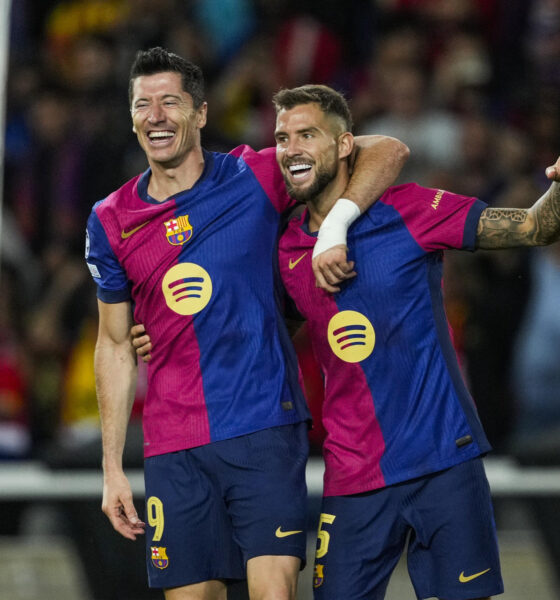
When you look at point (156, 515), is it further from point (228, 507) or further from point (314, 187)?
point (314, 187)

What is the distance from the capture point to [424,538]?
4.86 m

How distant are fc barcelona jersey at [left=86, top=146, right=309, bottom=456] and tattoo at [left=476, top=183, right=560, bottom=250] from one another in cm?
78

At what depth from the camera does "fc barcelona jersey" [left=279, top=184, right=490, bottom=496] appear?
15.9ft

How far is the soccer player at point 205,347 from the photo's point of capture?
192 inches

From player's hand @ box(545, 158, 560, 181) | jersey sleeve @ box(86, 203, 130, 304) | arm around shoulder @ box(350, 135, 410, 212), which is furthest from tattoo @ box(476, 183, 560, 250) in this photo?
jersey sleeve @ box(86, 203, 130, 304)

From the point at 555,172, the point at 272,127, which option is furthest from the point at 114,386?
the point at 272,127

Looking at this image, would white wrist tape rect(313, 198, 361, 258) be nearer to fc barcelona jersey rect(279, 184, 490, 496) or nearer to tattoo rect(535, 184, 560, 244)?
fc barcelona jersey rect(279, 184, 490, 496)

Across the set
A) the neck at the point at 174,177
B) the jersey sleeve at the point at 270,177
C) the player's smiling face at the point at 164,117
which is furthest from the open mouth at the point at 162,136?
the jersey sleeve at the point at 270,177

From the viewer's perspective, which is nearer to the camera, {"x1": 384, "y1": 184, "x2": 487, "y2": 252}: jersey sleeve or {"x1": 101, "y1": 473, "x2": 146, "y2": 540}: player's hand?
{"x1": 384, "y1": 184, "x2": 487, "y2": 252}: jersey sleeve

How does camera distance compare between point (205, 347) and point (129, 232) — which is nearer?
point (205, 347)

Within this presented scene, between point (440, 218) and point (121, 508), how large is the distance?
1583mm


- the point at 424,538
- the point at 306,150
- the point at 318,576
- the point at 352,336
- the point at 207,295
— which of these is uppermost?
the point at 306,150

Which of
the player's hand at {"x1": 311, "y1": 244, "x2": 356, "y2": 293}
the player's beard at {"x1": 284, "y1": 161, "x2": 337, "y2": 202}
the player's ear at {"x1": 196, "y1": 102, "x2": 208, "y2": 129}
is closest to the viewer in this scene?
the player's hand at {"x1": 311, "y1": 244, "x2": 356, "y2": 293}

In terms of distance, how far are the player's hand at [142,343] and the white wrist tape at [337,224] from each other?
0.74 m
